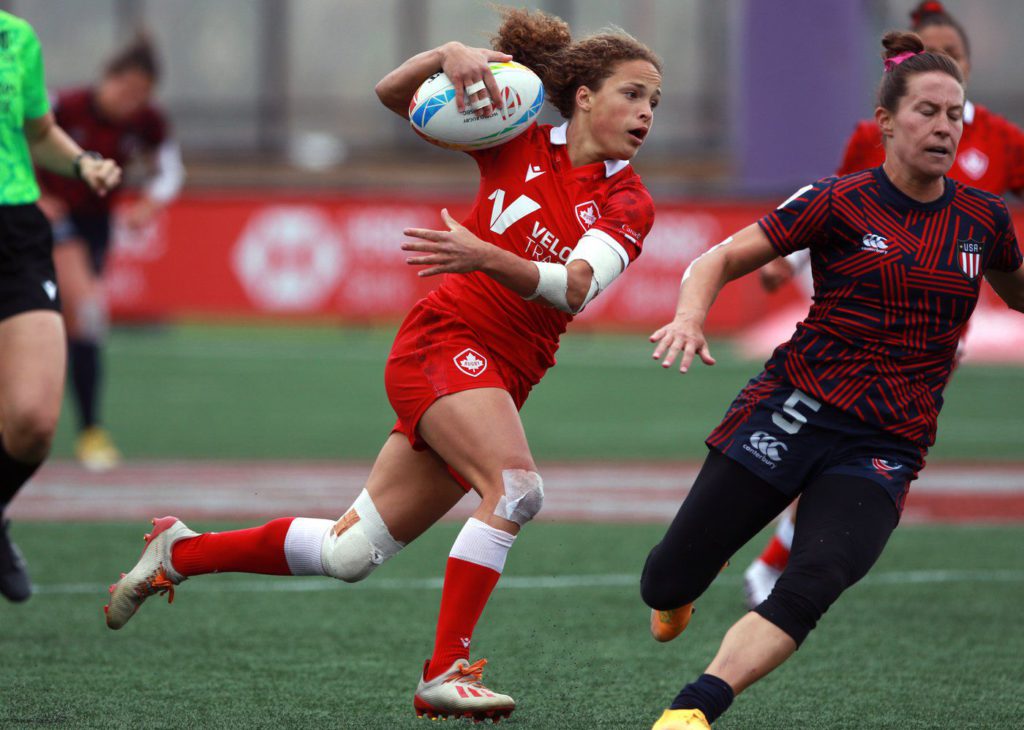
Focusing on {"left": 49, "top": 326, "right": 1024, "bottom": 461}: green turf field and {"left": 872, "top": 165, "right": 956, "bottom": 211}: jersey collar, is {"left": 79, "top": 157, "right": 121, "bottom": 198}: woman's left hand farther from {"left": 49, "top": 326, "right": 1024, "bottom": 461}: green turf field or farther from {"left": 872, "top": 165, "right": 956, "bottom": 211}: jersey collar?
{"left": 49, "top": 326, "right": 1024, "bottom": 461}: green turf field

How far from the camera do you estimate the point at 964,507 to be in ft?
29.5

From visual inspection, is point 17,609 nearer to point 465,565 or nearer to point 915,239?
point 465,565

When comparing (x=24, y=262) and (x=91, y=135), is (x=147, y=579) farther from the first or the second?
(x=91, y=135)

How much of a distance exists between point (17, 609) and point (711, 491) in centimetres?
313

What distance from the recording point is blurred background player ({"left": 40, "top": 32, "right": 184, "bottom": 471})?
10.0 m

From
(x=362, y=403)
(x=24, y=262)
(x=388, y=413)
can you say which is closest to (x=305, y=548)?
(x=24, y=262)

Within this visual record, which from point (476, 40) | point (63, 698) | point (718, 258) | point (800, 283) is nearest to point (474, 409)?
point (718, 258)

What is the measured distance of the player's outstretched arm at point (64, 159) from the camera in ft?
20.1

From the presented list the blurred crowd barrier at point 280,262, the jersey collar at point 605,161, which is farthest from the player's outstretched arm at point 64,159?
the blurred crowd barrier at point 280,262

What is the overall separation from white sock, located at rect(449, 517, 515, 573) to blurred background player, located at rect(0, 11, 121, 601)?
1.91 meters

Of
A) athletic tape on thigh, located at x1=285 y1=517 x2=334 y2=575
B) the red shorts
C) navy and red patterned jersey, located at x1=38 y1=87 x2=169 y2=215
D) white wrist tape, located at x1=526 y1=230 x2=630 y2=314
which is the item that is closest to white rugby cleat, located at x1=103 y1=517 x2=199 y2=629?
athletic tape on thigh, located at x1=285 y1=517 x2=334 y2=575

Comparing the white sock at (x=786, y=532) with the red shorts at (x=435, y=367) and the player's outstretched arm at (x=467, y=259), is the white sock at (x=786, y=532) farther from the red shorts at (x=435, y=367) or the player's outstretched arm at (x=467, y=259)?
the player's outstretched arm at (x=467, y=259)

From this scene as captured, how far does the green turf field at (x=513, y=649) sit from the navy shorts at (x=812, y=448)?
79cm

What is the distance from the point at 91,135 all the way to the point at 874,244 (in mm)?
7236
